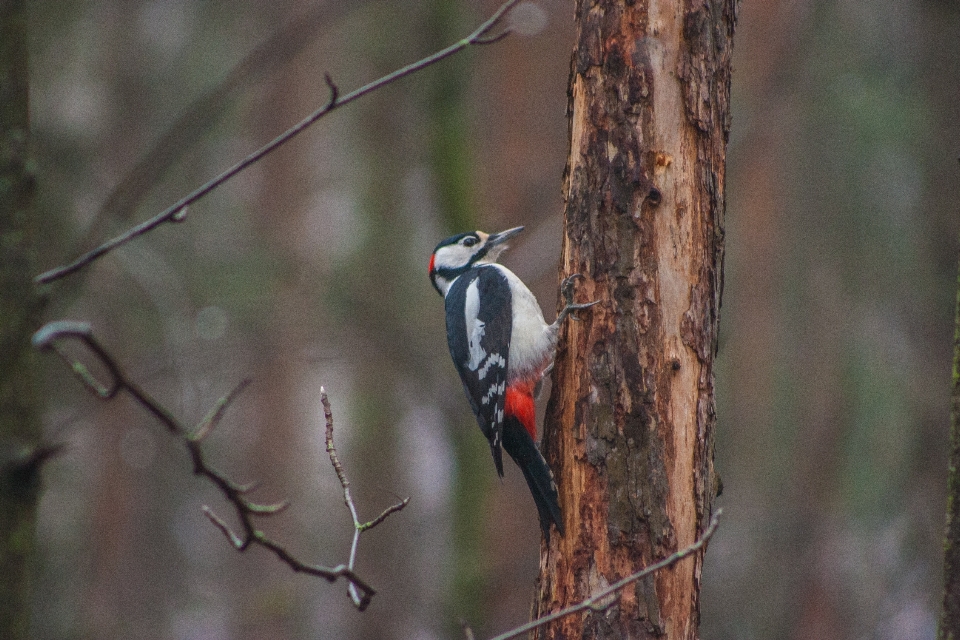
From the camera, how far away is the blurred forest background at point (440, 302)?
220 inches

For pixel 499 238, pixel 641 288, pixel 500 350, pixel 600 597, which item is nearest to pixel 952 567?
pixel 600 597

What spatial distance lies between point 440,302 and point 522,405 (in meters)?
7.16

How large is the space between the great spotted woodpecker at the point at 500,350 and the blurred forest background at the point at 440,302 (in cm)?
89

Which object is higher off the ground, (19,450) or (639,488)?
(19,450)

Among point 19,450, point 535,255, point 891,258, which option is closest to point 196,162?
point 535,255

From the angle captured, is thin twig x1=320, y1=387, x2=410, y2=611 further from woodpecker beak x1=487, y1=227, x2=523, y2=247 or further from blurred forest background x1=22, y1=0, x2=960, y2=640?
A: woodpecker beak x1=487, y1=227, x2=523, y2=247

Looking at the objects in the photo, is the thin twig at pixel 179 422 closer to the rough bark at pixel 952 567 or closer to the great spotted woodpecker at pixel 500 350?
the rough bark at pixel 952 567

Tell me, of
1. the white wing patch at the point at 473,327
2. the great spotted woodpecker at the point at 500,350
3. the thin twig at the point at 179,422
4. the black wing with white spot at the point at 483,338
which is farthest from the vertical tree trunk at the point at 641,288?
the thin twig at the point at 179,422

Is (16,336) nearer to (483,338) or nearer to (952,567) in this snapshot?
(952,567)

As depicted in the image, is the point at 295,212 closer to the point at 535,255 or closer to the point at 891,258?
the point at 535,255

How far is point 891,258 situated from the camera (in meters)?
6.55

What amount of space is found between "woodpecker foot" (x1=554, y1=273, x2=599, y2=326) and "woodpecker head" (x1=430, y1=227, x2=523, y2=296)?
4.43 ft

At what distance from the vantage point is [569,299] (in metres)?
3.02

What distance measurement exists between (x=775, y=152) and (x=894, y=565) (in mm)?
4507
